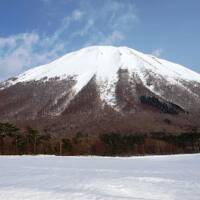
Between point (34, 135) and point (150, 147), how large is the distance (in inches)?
1492

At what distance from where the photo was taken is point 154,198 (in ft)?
72.9

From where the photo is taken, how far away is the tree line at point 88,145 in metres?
115

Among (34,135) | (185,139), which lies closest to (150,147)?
(185,139)

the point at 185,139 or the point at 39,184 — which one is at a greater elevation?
the point at 185,139

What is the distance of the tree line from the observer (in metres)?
115

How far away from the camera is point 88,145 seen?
133750mm

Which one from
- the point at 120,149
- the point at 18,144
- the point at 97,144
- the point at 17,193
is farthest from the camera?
the point at 97,144

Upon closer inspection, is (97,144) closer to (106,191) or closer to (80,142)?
(80,142)

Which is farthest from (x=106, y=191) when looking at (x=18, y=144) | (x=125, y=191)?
(x=18, y=144)

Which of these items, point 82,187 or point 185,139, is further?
point 185,139

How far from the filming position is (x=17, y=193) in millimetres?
20922

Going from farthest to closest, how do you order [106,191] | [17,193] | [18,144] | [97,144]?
[97,144] → [18,144] → [106,191] → [17,193]

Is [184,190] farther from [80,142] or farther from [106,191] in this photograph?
[80,142]

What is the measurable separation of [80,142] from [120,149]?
16184 mm
